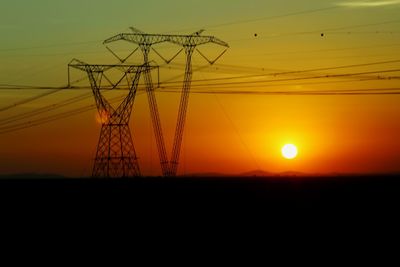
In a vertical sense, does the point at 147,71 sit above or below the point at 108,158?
above

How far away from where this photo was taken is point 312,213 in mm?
43562

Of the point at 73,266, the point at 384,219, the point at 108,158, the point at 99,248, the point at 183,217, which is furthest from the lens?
the point at 108,158

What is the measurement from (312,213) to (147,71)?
137ft

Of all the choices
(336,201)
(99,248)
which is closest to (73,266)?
(99,248)

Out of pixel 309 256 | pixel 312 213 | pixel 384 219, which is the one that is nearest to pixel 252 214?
pixel 312 213

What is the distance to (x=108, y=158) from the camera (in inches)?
3216

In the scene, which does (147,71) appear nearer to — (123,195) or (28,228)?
(123,195)

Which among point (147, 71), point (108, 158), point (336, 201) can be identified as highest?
point (147, 71)

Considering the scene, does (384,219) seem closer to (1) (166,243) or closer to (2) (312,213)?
(2) (312,213)

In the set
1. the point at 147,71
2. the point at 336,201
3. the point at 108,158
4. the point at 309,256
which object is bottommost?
the point at 309,256

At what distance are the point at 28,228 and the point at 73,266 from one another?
1137 cm

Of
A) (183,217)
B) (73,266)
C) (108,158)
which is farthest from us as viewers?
(108,158)

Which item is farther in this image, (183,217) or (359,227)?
(183,217)

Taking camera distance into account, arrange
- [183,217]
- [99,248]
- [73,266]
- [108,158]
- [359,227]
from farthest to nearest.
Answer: [108,158]
[183,217]
[359,227]
[99,248]
[73,266]
